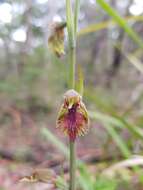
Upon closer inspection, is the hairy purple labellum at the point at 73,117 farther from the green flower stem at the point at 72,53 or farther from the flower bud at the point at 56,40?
the flower bud at the point at 56,40

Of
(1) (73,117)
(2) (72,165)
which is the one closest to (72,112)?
(1) (73,117)

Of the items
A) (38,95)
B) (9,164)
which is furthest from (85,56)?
(9,164)

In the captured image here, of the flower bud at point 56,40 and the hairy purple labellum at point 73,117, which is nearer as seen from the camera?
the hairy purple labellum at point 73,117

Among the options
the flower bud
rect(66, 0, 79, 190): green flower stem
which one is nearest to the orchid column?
rect(66, 0, 79, 190): green flower stem

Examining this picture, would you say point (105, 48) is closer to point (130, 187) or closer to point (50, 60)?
point (50, 60)

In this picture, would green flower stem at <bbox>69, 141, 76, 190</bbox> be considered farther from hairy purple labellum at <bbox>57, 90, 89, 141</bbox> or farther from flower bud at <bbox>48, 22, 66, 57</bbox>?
flower bud at <bbox>48, 22, 66, 57</bbox>

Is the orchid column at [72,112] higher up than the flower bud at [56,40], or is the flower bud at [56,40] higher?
the flower bud at [56,40]

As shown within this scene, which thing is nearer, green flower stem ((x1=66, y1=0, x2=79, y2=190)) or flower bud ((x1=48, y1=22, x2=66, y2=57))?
green flower stem ((x1=66, y1=0, x2=79, y2=190))

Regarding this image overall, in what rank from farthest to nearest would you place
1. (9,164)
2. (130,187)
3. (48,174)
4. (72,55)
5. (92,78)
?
(92,78)
(9,164)
(130,187)
(48,174)
(72,55)

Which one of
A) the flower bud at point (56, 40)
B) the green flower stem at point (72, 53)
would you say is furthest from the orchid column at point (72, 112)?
the flower bud at point (56, 40)
